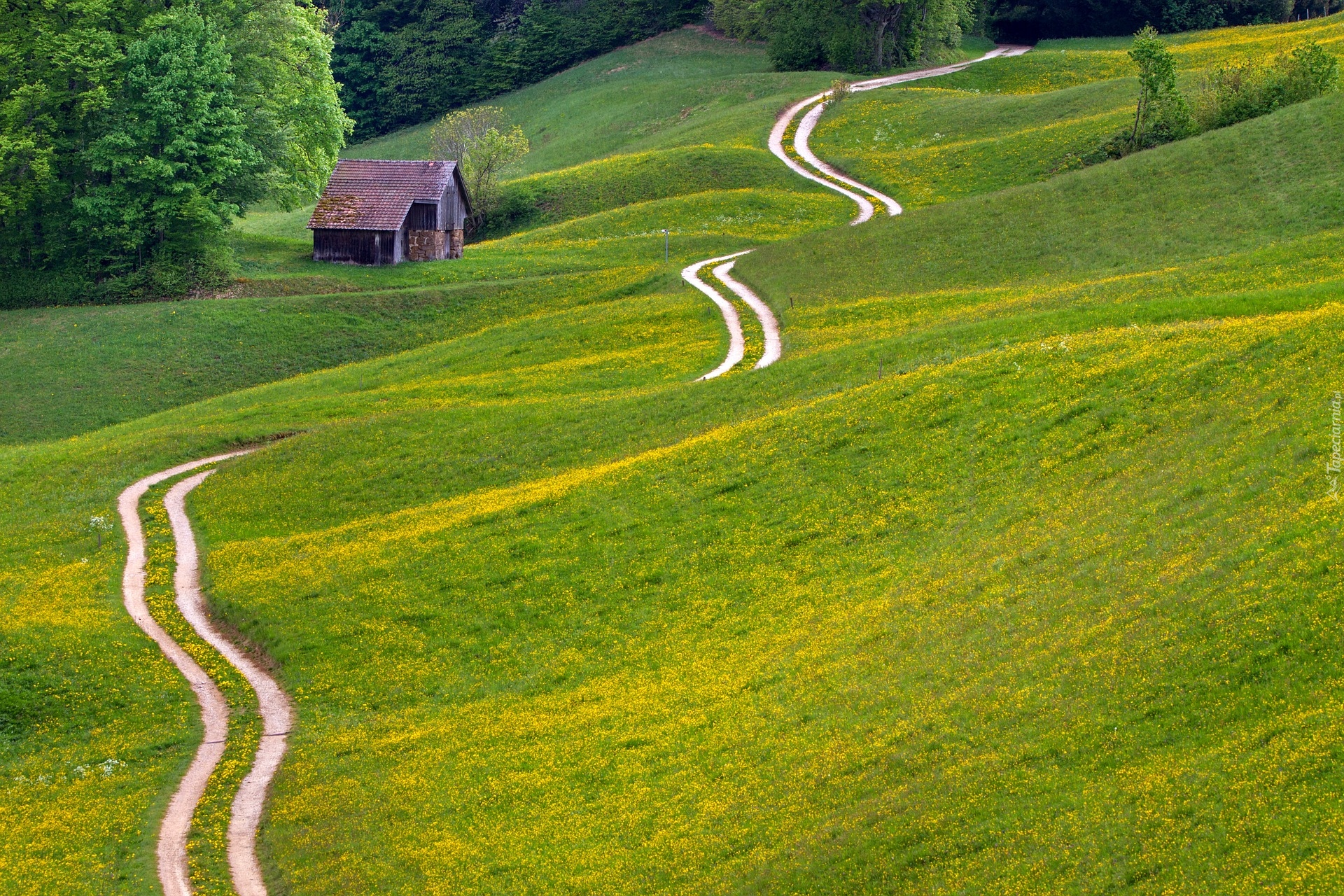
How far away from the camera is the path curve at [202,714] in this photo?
24109mm

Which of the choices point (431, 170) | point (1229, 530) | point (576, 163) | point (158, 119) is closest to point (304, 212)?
point (576, 163)

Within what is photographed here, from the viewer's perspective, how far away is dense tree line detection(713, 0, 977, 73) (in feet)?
364

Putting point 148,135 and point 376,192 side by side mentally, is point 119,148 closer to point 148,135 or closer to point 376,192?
point 148,135

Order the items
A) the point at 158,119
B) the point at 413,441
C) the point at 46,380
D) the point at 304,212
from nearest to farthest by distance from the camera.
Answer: the point at 413,441 < the point at 46,380 < the point at 158,119 < the point at 304,212

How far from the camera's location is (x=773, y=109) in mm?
103250

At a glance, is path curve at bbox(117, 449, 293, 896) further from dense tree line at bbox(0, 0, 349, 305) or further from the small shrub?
the small shrub

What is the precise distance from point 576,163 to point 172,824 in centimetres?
9012

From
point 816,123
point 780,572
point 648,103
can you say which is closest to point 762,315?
point 780,572

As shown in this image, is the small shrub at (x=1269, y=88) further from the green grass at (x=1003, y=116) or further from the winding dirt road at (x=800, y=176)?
the winding dirt road at (x=800, y=176)

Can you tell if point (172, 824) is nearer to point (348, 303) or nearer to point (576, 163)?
point (348, 303)

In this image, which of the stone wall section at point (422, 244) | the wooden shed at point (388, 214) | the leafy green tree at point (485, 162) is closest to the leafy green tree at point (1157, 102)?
the wooden shed at point (388, 214)

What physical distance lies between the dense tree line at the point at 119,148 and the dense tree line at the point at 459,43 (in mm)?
68523

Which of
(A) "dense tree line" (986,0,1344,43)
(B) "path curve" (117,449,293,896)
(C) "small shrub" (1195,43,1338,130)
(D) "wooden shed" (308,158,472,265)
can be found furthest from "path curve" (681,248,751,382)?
(A) "dense tree line" (986,0,1344,43)

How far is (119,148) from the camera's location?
6725 cm
